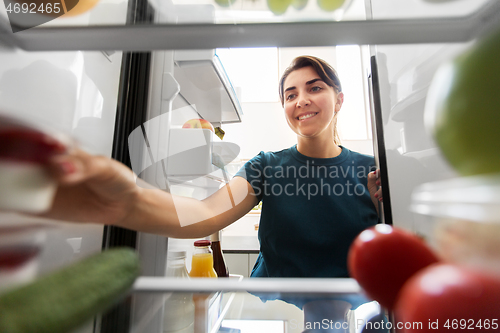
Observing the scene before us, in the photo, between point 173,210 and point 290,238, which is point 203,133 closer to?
point 173,210

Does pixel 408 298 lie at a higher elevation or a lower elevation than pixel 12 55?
lower

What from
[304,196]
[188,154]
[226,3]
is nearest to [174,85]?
[188,154]

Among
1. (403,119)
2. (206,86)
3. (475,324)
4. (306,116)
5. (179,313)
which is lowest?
(179,313)

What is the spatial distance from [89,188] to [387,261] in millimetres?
239

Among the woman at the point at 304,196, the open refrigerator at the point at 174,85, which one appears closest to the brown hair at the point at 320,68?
the woman at the point at 304,196

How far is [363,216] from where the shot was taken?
58cm

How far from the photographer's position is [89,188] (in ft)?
0.66

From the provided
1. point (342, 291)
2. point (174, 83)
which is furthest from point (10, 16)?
point (342, 291)

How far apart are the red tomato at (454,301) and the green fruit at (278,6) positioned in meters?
0.27

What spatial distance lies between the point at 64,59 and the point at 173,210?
0.30 metres

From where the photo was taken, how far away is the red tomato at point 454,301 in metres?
0.10

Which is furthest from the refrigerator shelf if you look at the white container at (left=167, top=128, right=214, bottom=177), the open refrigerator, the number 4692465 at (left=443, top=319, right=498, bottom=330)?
the white container at (left=167, top=128, right=214, bottom=177)

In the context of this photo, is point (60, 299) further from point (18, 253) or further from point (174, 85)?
point (174, 85)

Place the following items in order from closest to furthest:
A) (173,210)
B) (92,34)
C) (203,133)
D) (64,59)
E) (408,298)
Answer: (408,298), (92,34), (64,59), (173,210), (203,133)
